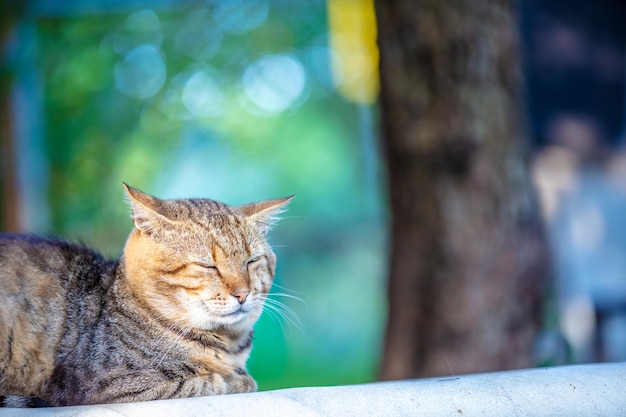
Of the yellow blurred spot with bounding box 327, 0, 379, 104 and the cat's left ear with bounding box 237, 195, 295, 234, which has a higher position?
the yellow blurred spot with bounding box 327, 0, 379, 104

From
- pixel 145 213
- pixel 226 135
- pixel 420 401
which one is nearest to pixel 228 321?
pixel 145 213

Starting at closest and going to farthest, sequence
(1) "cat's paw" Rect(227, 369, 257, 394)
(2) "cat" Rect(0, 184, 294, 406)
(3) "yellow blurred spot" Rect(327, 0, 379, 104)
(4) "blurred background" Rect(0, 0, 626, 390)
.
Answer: (2) "cat" Rect(0, 184, 294, 406) → (1) "cat's paw" Rect(227, 369, 257, 394) → (4) "blurred background" Rect(0, 0, 626, 390) → (3) "yellow blurred spot" Rect(327, 0, 379, 104)

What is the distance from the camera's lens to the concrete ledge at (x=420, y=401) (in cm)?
227

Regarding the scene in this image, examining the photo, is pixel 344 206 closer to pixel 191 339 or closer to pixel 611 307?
pixel 611 307

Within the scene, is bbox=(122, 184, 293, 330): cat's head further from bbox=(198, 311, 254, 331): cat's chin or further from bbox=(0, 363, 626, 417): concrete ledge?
bbox=(0, 363, 626, 417): concrete ledge

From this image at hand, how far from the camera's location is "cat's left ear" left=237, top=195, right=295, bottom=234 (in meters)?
3.05

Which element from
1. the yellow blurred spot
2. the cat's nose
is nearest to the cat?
the cat's nose

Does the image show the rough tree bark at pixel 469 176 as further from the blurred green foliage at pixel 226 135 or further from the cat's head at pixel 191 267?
the blurred green foliage at pixel 226 135

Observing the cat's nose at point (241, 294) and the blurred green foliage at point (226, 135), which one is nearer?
the cat's nose at point (241, 294)

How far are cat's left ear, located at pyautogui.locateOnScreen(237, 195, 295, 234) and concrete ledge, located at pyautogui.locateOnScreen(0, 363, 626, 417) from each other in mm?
824

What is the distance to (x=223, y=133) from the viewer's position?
876cm

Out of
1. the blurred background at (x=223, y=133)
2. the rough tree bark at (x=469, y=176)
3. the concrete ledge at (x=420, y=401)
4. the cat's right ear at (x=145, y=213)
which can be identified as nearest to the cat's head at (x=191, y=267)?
the cat's right ear at (x=145, y=213)

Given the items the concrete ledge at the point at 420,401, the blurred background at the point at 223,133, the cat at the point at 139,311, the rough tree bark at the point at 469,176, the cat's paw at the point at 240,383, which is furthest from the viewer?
the blurred background at the point at 223,133

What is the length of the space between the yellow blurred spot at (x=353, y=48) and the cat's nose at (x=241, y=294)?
6.63 meters
